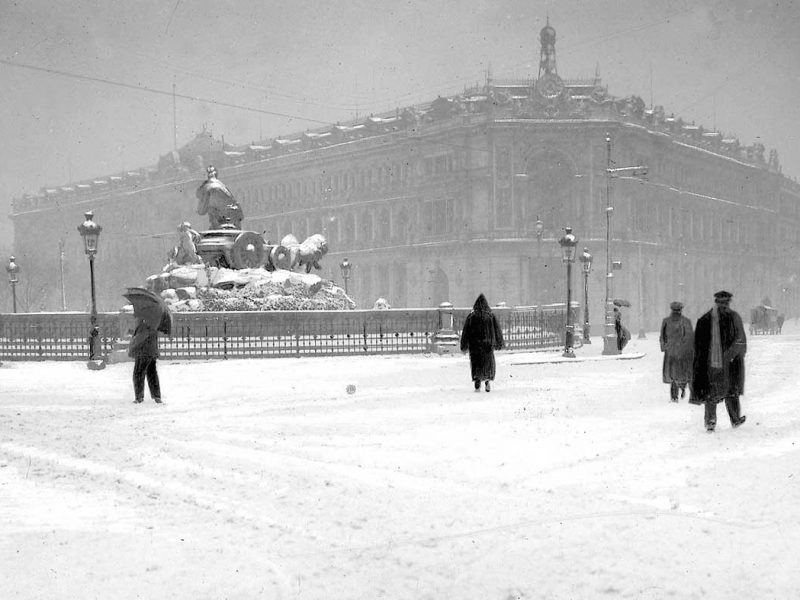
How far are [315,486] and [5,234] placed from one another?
116008 millimetres

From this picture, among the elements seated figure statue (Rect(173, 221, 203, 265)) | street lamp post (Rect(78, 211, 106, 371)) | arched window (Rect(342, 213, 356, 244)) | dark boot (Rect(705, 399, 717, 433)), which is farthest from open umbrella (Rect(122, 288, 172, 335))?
arched window (Rect(342, 213, 356, 244))

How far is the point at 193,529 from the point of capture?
6.26 meters

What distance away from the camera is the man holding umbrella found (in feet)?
44.5

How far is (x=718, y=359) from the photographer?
10289mm

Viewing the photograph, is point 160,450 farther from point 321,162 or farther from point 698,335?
point 321,162

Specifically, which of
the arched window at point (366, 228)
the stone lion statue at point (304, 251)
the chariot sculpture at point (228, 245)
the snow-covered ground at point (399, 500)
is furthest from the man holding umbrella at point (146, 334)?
the arched window at point (366, 228)

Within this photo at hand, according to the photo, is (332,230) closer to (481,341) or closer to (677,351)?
(481,341)

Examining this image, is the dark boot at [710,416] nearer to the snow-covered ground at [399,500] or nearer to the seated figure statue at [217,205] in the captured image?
the snow-covered ground at [399,500]

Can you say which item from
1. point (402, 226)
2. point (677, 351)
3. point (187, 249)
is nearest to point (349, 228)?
point (402, 226)

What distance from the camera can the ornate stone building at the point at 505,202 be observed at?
6134 cm

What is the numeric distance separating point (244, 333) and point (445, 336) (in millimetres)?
5383

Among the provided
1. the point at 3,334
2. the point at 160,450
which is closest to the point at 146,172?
the point at 3,334

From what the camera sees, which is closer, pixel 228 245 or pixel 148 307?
pixel 148 307

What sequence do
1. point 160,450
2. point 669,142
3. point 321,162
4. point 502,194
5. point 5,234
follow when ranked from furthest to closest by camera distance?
point 5,234 → point 321,162 → point 669,142 → point 502,194 → point 160,450
